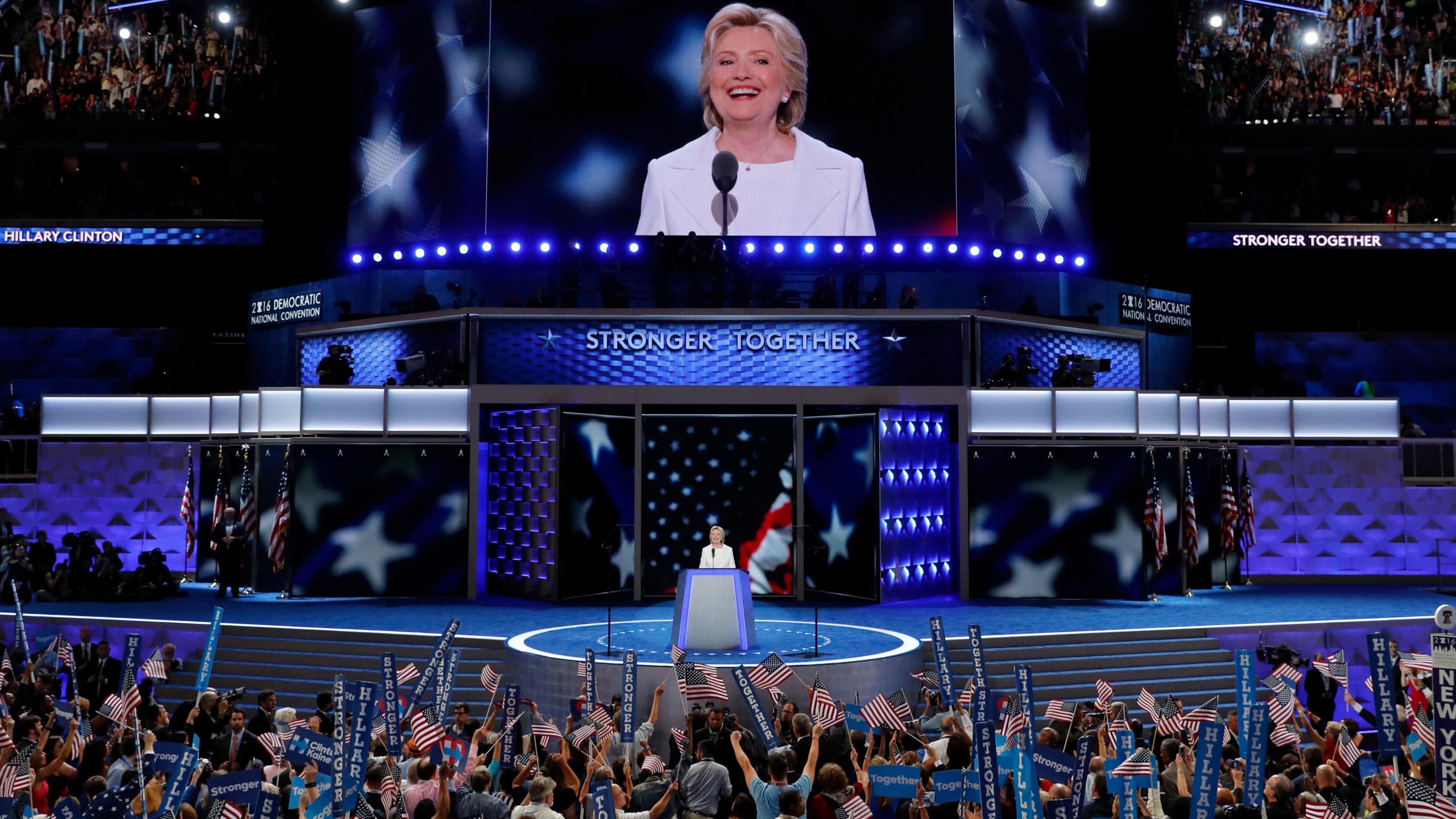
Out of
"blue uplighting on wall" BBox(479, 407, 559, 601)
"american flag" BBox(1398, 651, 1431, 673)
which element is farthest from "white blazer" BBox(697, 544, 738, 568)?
"american flag" BBox(1398, 651, 1431, 673)

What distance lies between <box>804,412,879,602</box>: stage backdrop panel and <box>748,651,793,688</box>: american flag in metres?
8.47

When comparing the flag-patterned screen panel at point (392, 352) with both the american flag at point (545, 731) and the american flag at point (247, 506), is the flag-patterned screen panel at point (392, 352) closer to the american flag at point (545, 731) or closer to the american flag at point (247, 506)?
the american flag at point (247, 506)

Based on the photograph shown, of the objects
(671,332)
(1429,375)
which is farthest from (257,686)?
(1429,375)

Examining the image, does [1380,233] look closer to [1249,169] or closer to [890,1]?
[1249,169]

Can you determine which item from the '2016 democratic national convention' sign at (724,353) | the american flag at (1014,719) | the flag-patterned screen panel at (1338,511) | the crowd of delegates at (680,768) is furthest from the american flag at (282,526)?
the flag-patterned screen panel at (1338,511)

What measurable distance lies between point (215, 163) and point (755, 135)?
16.2 m

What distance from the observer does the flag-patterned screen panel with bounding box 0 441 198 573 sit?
24.9 m

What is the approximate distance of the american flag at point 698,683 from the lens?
11656 mm

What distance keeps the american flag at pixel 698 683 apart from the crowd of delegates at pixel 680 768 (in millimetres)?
535

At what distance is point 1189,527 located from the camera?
21672mm

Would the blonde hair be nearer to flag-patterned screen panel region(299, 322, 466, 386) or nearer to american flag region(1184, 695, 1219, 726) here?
flag-patterned screen panel region(299, 322, 466, 386)

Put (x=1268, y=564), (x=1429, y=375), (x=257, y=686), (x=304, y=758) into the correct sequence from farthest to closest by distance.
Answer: (x=1429, y=375), (x=1268, y=564), (x=257, y=686), (x=304, y=758)

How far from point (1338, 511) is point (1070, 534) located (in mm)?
7405

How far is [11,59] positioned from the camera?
115 ft
